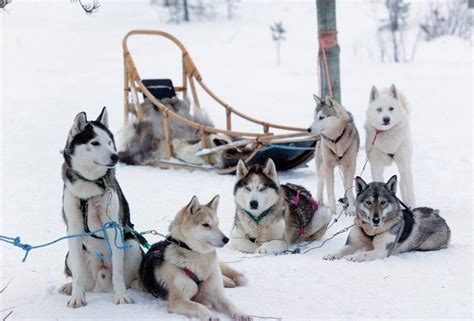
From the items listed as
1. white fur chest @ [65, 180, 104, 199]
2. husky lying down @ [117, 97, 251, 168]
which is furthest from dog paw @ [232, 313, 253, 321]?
husky lying down @ [117, 97, 251, 168]

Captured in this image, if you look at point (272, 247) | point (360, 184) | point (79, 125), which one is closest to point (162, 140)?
point (272, 247)

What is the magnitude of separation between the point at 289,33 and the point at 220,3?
4.38m

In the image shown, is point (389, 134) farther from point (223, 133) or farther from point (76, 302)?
point (76, 302)

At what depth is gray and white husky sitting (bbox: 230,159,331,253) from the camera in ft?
12.6

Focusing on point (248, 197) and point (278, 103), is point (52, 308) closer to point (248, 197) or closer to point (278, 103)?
point (248, 197)

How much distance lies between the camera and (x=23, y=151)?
7.75m

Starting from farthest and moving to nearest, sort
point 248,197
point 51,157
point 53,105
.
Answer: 1. point 53,105
2. point 51,157
3. point 248,197

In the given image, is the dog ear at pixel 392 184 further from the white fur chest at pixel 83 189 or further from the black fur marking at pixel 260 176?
the white fur chest at pixel 83 189

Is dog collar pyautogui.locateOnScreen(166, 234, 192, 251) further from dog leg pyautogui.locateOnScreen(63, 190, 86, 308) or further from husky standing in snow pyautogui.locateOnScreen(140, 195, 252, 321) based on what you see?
dog leg pyautogui.locateOnScreen(63, 190, 86, 308)

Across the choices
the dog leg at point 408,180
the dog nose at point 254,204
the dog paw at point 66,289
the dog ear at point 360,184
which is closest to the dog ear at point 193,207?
the dog paw at point 66,289

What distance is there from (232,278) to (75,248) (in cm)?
81

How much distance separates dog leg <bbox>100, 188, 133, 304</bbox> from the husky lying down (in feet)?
11.4

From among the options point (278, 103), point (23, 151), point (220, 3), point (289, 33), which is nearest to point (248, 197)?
point (23, 151)

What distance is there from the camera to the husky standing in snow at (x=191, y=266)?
2715 millimetres
